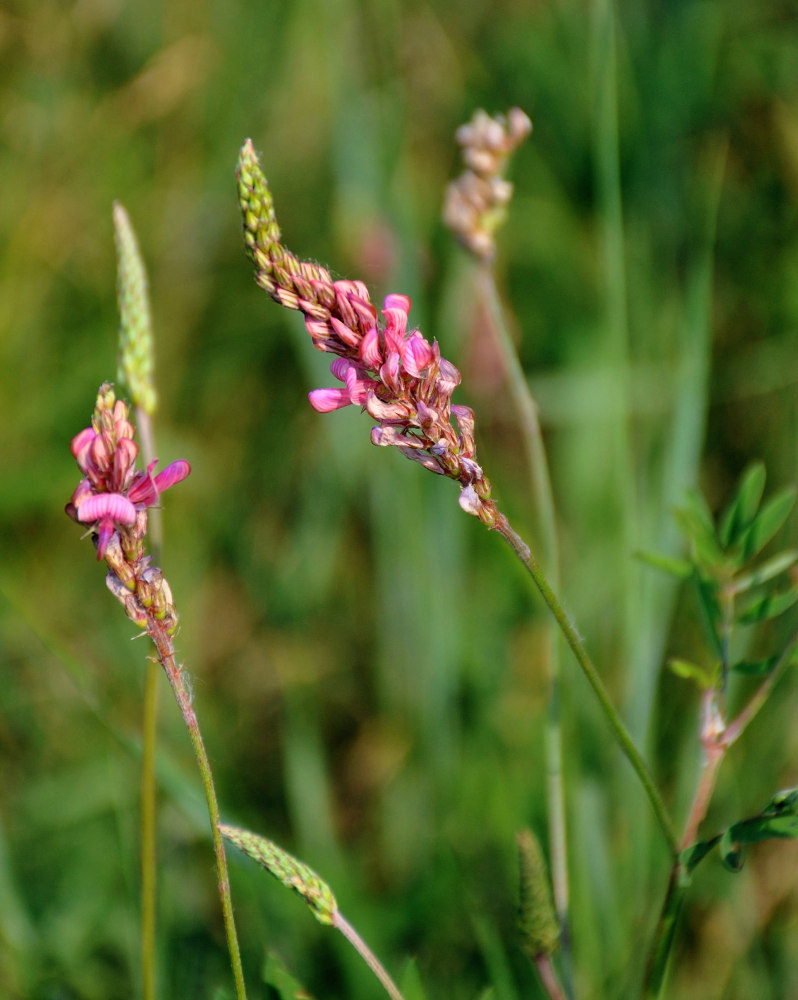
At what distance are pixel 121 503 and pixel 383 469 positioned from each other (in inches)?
66.1

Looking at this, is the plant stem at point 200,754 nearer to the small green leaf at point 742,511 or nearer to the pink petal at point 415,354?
the pink petal at point 415,354

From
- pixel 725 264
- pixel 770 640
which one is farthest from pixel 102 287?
pixel 770 640

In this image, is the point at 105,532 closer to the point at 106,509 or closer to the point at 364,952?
the point at 106,509

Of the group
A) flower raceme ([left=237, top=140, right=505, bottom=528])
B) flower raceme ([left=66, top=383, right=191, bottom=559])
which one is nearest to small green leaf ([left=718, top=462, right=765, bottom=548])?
flower raceme ([left=237, top=140, right=505, bottom=528])

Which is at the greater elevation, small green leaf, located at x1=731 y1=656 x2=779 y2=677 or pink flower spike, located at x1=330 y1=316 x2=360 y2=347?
pink flower spike, located at x1=330 y1=316 x2=360 y2=347

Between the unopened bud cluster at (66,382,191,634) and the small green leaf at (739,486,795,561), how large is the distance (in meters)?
0.79

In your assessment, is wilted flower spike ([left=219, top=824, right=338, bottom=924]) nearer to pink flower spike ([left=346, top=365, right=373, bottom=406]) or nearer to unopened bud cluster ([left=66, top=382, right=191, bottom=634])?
unopened bud cluster ([left=66, top=382, right=191, bottom=634])

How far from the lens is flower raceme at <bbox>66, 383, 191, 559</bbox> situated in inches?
39.5

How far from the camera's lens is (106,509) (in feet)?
3.28

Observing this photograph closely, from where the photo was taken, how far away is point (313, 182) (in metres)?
3.83

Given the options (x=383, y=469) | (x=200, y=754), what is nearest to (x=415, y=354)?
(x=200, y=754)

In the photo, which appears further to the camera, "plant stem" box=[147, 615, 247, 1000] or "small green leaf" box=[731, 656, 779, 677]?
"small green leaf" box=[731, 656, 779, 677]

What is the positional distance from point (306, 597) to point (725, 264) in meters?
1.69

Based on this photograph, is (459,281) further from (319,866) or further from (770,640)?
(319,866)
